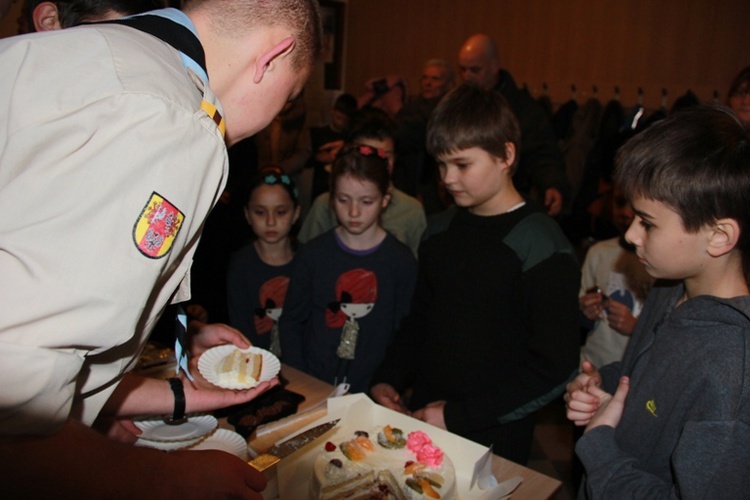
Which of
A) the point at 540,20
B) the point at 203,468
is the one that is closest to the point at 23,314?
the point at 203,468

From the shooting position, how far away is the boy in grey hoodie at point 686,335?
106 cm

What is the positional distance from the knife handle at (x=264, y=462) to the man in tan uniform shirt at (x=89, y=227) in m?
0.34

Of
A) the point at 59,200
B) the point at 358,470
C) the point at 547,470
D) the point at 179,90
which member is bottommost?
the point at 547,470

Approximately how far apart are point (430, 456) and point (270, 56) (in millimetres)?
941

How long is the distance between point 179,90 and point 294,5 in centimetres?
38

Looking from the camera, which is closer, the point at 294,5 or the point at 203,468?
the point at 203,468

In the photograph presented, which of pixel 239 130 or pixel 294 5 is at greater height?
pixel 294 5

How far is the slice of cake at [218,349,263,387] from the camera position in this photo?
1563 millimetres

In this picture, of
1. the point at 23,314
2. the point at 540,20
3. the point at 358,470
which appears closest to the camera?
the point at 23,314

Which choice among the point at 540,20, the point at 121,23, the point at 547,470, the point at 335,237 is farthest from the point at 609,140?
the point at 121,23

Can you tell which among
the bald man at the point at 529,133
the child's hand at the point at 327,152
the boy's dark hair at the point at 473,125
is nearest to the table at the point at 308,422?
the boy's dark hair at the point at 473,125

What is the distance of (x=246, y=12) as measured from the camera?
968mm

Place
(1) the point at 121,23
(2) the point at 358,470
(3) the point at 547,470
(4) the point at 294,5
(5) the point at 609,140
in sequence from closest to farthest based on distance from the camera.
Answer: (1) the point at 121,23
(4) the point at 294,5
(2) the point at 358,470
(3) the point at 547,470
(5) the point at 609,140

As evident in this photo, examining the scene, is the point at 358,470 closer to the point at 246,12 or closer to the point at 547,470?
the point at 246,12
